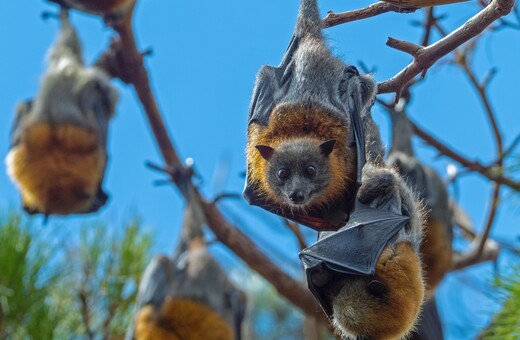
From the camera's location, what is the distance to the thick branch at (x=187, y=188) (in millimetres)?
8320

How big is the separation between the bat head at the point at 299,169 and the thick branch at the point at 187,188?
4171mm

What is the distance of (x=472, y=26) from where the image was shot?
3816 mm

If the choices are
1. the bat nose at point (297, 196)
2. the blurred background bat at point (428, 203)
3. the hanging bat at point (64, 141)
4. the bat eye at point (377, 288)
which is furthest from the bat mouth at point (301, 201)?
the hanging bat at point (64, 141)

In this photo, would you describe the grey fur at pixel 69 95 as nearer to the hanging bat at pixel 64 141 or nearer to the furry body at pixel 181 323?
the hanging bat at pixel 64 141

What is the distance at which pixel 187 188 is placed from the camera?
29.6 feet

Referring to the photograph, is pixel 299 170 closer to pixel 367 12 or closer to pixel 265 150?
pixel 265 150

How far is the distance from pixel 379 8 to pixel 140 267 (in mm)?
6388

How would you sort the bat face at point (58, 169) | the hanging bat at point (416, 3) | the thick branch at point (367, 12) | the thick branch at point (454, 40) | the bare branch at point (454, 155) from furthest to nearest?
the bat face at point (58, 169)
the bare branch at point (454, 155)
the thick branch at point (367, 12)
the hanging bat at point (416, 3)
the thick branch at point (454, 40)

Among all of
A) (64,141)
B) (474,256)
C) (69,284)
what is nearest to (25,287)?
(69,284)

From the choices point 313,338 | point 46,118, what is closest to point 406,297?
point 313,338

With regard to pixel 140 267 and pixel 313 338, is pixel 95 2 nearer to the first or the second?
pixel 140 267

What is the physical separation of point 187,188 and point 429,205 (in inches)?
105

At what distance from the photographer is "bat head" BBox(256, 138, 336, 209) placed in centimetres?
400


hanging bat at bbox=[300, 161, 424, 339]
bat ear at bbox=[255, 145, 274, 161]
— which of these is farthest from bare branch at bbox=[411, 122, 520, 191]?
bat ear at bbox=[255, 145, 274, 161]
